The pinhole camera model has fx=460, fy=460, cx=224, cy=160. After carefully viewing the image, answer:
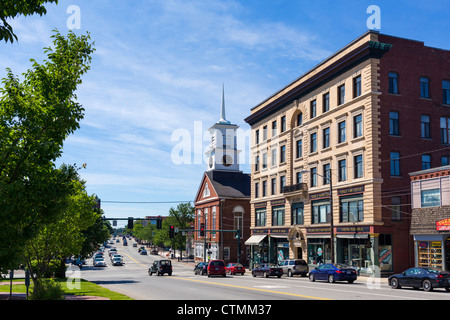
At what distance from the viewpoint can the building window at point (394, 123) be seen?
1656 inches

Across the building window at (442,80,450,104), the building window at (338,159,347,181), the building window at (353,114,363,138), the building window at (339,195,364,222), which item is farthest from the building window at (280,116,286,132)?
the building window at (442,80,450,104)

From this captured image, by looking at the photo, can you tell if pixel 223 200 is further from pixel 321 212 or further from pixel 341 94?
pixel 341 94

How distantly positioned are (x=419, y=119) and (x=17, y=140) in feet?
131

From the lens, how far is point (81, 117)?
12.4 meters

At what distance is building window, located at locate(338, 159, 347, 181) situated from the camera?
147 feet

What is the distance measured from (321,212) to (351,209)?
5599 millimetres

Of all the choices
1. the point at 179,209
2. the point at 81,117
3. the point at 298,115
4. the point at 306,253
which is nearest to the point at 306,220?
the point at 306,253

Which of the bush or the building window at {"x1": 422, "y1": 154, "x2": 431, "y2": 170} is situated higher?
the building window at {"x1": 422, "y1": 154, "x2": 431, "y2": 170}

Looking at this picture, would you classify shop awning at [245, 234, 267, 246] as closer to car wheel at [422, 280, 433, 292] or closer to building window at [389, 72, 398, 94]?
building window at [389, 72, 398, 94]

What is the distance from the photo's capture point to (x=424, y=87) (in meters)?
44.1

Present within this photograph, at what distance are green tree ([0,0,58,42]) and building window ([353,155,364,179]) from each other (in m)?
36.7

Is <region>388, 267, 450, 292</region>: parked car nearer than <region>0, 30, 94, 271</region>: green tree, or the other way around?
<region>0, 30, 94, 271</region>: green tree

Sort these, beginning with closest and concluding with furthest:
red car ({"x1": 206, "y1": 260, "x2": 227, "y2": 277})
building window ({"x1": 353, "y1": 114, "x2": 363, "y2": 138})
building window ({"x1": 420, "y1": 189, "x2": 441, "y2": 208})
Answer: building window ({"x1": 420, "y1": 189, "x2": 441, "y2": 208}) → building window ({"x1": 353, "y1": 114, "x2": 363, "y2": 138}) → red car ({"x1": 206, "y1": 260, "x2": 227, "y2": 277})

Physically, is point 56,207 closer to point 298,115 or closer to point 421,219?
point 421,219
